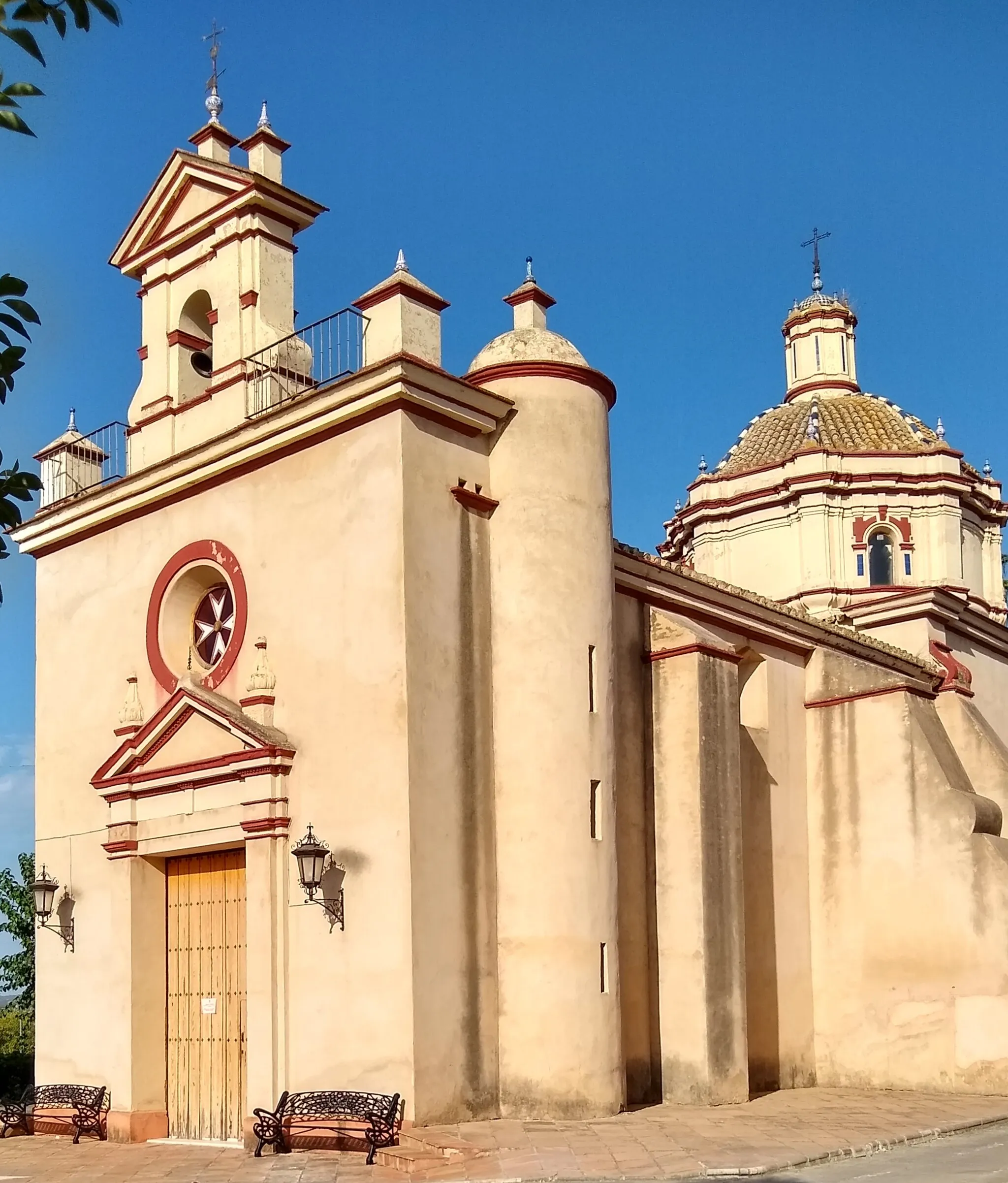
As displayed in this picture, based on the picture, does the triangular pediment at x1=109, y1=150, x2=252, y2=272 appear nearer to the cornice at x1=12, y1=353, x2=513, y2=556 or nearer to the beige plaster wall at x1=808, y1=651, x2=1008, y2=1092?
the cornice at x1=12, y1=353, x2=513, y2=556

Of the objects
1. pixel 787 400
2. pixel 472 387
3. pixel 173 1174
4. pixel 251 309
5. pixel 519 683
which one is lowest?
pixel 173 1174

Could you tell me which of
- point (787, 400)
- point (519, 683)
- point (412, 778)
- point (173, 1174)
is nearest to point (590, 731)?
point (519, 683)

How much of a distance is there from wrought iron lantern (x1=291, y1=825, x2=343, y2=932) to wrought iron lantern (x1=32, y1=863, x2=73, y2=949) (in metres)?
4.31

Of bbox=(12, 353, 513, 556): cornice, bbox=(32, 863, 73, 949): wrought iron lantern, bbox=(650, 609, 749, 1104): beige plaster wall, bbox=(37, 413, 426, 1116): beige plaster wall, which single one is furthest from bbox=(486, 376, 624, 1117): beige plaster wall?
bbox=(32, 863, 73, 949): wrought iron lantern

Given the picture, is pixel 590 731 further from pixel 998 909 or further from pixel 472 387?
pixel 998 909

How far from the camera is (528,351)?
16.5 metres

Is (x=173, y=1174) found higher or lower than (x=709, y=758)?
lower

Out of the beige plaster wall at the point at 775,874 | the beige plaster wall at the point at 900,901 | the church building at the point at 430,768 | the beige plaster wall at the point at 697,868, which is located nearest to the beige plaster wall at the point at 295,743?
the church building at the point at 430,768

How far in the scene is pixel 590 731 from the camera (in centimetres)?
1583

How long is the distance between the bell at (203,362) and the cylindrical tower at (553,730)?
391 cm

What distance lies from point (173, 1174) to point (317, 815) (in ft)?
11.6

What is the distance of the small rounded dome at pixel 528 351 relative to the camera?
53.9 feet

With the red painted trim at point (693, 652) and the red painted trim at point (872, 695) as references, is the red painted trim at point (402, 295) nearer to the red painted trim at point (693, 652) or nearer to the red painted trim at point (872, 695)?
the red painted trim at point (693, 652)

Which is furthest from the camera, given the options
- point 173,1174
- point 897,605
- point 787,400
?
point 787,400
